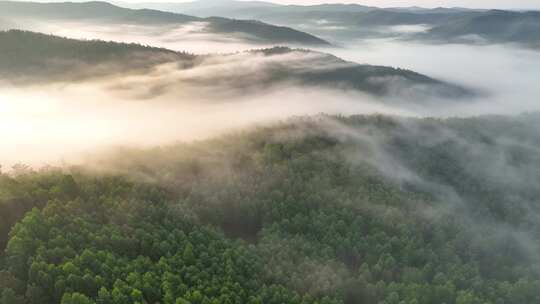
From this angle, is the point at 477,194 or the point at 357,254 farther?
the point at 477,194

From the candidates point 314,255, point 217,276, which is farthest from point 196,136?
point 217,276

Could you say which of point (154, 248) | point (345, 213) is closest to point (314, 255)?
point (345, 213)

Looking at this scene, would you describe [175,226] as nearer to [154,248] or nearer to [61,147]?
[154,248]

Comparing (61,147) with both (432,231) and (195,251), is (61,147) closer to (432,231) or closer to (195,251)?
(195,251)

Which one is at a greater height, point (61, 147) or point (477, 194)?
point (61, 147)

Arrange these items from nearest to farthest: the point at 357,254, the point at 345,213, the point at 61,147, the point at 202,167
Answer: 1. the point at 357,254
2. the point at 345,213
3. the point at 202,167
4. the point at 61,147

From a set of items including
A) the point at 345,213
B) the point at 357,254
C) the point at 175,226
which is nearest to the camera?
the point at 175,226
